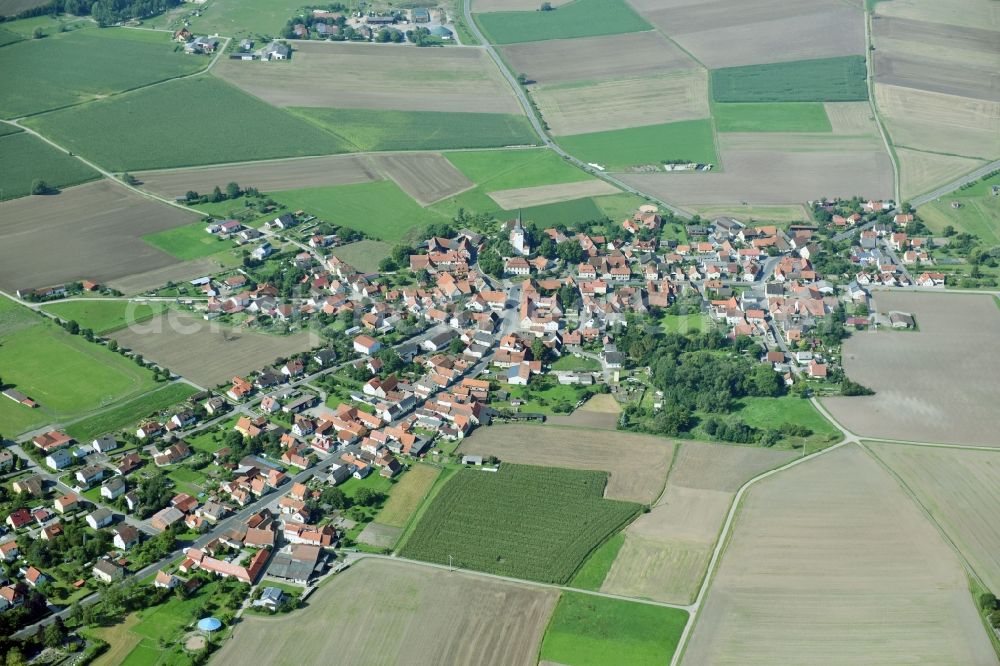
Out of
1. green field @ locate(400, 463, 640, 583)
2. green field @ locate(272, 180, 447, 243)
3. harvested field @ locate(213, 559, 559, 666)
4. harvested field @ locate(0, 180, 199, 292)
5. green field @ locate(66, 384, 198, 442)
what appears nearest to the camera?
harvested field @ locate(213, 559, 559, 666)

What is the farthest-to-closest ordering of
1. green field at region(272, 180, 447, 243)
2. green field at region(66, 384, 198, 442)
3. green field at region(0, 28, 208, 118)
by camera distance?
green field at region(0, 28, 208, 118)
green field at region(272, 180, 447, 243)
green field at region(66, 384, 198, 442)

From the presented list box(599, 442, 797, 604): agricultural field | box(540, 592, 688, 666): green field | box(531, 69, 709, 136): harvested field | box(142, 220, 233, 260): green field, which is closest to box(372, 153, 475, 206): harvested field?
box(531, 69, 709, 136): harvested field

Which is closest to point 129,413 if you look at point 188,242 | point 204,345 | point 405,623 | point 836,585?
point 204,345

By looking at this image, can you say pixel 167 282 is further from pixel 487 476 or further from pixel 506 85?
pixel 506 85

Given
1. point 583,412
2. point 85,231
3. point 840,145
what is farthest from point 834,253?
point 85,231

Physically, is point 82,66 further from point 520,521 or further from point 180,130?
point 520,521

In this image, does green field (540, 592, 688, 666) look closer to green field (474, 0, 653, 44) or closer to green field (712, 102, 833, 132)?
green field (712, 102, 833, 132)

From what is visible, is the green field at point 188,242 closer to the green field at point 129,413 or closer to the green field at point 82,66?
the green field at point 129,413
